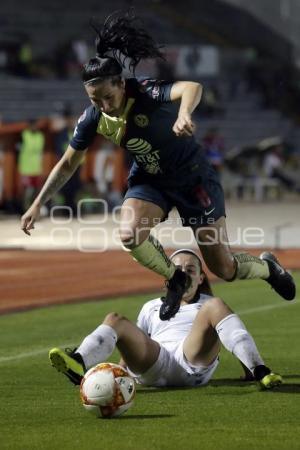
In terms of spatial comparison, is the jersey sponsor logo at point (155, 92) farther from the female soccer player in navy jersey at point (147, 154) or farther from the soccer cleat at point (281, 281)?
the soccer cleat at point (281, 281)

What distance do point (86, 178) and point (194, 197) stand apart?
69.6 feet

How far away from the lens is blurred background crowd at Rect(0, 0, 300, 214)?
4084 centimetres

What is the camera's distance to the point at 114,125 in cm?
950

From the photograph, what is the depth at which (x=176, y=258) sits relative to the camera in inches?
384

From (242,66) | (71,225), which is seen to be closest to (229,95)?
(242,66)

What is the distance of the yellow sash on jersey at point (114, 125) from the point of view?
945 centimetres

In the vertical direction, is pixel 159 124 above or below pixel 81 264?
above

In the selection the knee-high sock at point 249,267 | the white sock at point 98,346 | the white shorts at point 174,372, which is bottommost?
the white shorts at point 174,372

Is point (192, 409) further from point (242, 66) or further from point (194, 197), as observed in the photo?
point (242, 66)

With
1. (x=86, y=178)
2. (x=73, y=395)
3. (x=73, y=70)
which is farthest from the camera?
(x=73, y=70)

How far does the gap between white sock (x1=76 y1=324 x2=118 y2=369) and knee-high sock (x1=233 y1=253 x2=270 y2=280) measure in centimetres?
195

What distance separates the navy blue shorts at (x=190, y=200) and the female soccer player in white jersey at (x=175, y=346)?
438 millimetres

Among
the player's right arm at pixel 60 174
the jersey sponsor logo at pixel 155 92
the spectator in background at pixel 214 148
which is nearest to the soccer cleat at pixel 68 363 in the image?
the player's right arm at pixel 60 174

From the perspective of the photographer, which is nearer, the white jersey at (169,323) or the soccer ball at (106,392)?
the soccer ball at (106,392)
